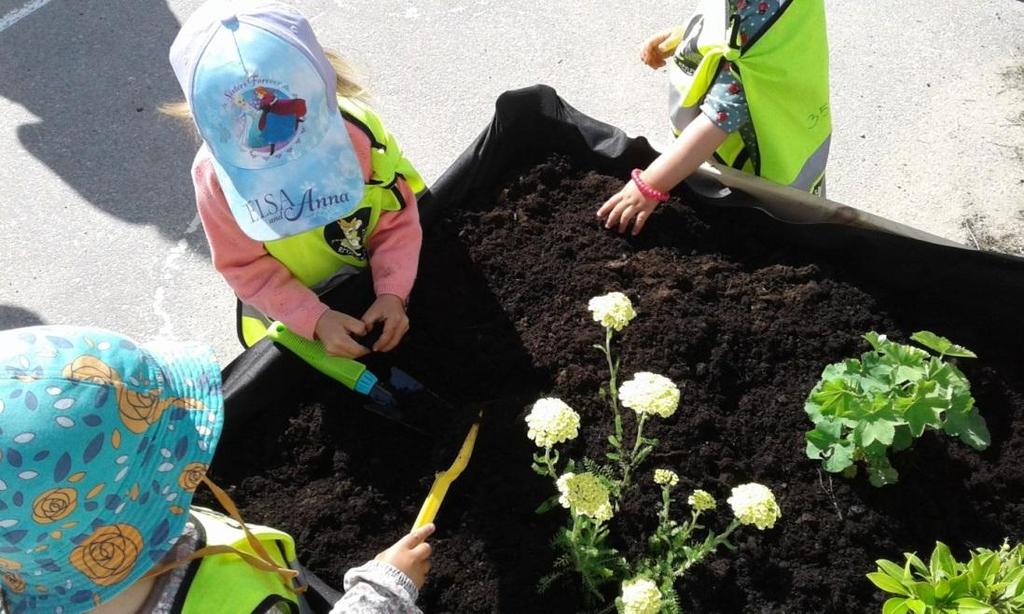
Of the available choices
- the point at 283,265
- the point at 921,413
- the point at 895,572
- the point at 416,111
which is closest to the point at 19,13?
the point at 416,111

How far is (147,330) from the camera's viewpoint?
279cm

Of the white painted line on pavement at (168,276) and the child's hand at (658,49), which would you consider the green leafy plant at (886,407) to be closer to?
the child's hand at (658,49)

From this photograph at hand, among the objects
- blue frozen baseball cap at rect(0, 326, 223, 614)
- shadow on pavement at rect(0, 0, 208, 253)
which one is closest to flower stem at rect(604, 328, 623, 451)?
blue frozen baseball cap at rect(0, 326, 223, 614)

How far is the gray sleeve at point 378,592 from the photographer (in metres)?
1.42

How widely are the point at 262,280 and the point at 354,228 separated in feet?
0.75

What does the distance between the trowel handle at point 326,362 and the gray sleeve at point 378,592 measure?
428 millimetres

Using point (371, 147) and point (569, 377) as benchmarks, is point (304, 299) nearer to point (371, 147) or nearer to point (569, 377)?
point (371, 147)

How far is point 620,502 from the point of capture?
173cm

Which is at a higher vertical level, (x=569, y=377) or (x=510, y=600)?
(x=569, y=377)

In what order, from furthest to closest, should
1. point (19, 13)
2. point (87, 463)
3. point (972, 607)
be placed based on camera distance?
point (19, 13) → point (972, 607) → point (87, 463)

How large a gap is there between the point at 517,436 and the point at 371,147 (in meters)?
0.68

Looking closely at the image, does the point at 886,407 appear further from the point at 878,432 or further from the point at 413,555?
the point at 413,555

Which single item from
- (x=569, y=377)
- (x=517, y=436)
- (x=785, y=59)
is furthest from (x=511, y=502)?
(x=785, y=59)

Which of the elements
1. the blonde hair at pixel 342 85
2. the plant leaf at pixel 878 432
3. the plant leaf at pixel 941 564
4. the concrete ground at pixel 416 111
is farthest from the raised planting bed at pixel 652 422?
the concrete ground at pixel 416 111
